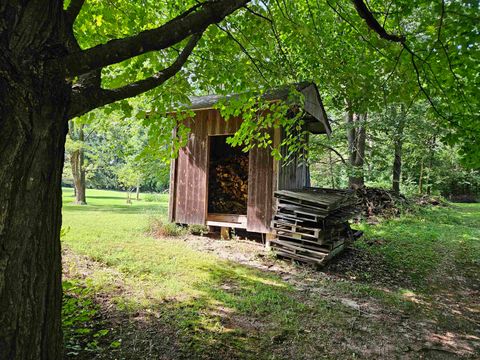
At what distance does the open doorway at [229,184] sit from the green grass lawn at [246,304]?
2.87 metres

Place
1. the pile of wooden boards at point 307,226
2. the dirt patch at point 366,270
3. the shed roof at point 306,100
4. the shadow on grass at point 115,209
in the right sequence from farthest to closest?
1. the shadow on grass at point 115,209
2. the shed roof at point 306,100
3. the pile of wooden boards at point 307,226
4. the dirt patch at point 366,270

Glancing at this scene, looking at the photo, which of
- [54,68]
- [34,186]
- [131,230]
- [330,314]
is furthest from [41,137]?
[131,230]

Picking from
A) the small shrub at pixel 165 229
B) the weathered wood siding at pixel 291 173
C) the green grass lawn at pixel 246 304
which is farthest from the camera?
the small shrub at pixel 165 229

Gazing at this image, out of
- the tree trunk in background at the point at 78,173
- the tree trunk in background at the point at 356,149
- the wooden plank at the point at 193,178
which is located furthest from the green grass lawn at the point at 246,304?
the tree trunk in background at the point at 78,173

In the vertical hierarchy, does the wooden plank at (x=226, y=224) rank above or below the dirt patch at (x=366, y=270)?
above

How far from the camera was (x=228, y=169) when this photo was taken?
36.7 feet

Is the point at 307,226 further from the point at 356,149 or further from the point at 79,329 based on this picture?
the point at 356,149

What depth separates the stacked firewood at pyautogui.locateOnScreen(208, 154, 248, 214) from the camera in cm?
1090

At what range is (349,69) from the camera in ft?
16.7

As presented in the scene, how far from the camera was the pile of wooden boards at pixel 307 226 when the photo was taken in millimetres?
6832

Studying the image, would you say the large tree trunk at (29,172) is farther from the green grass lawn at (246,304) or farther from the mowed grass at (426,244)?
the mowed grass at (426,244)

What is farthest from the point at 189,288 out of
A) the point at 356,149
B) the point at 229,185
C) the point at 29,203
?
the point at 356,149

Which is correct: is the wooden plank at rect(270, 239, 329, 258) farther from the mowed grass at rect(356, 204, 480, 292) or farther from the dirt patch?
the mowed grass at rect(356, 204, 480, 292)

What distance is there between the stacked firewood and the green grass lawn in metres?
2.87
